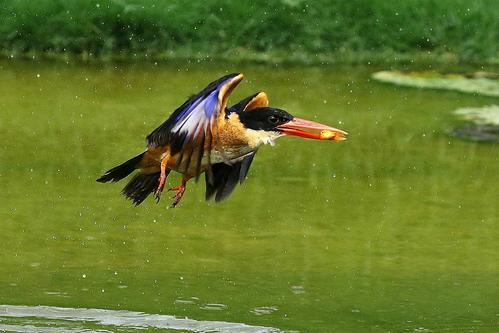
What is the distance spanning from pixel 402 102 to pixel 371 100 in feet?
0.73

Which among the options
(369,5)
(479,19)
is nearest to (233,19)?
(369,5)

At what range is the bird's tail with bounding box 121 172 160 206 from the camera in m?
6.64

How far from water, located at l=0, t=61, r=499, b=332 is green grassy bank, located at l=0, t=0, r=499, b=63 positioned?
899mm

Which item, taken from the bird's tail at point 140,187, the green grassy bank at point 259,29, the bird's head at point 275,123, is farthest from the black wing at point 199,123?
the green grassy bank at point 259,29

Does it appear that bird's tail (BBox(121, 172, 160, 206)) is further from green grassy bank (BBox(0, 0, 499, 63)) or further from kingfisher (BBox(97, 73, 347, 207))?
green grassy bank (BBox(0, 0, 499, 63))

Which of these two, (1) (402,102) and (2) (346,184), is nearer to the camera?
(2) (346,184)

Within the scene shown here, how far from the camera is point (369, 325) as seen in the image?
23.5ft

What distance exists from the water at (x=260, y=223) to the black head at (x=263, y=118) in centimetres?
115

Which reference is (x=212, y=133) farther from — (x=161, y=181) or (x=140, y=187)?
(x=140, y=187)

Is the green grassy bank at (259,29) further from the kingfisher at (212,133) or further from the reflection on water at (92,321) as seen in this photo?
the kingfisher at (212,133)

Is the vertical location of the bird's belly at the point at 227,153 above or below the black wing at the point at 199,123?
below

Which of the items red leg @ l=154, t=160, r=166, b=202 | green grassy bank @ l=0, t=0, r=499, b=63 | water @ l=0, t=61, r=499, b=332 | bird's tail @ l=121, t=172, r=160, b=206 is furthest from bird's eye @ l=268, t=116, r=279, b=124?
green grassy bank @ l=0, t=0, r=499, b=63

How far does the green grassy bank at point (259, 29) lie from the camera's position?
13.1m

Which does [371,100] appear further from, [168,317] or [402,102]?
[168,317]
